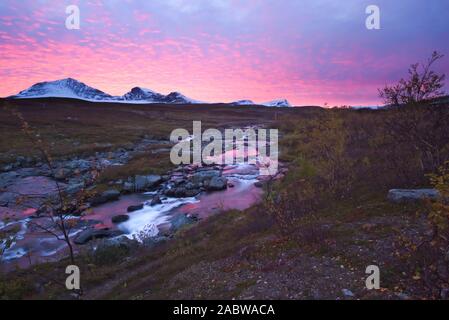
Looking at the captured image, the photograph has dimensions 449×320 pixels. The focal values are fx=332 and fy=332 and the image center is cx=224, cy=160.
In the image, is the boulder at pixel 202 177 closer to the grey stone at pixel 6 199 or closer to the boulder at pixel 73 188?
the boulder at pixel 73 188

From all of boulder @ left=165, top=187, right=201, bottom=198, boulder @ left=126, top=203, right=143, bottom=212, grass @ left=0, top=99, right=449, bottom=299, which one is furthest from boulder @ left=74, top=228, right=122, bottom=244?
boulder @ left=165, top=187, right=201, bottom=198

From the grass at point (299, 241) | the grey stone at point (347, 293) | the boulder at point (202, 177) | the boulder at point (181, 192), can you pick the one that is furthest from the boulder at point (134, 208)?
the grey stone at point (347, 293)

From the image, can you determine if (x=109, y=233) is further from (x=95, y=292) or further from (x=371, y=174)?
(x=371, y=174)

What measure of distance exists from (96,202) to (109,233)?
666 cm

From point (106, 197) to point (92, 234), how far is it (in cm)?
733

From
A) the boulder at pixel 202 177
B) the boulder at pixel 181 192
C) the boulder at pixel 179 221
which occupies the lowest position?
the boulder at pixel 179 221

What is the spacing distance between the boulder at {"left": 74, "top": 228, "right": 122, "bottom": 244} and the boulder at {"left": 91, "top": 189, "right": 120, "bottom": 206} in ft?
19.3

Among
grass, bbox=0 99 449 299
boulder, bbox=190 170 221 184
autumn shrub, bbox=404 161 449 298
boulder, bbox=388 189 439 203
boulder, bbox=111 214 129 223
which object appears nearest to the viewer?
autumn shrub, bbox=404 161 449 298

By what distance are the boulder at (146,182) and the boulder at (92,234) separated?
9173mm

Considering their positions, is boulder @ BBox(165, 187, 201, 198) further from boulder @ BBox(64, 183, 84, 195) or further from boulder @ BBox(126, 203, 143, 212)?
boulder @ BBox(64, 183, 84, 195)

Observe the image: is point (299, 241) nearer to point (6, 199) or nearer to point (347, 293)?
point (347, 293)

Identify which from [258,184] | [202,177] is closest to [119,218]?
[202,177]

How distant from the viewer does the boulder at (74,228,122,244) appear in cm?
1761

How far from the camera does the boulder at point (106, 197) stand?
2444 centimetres
